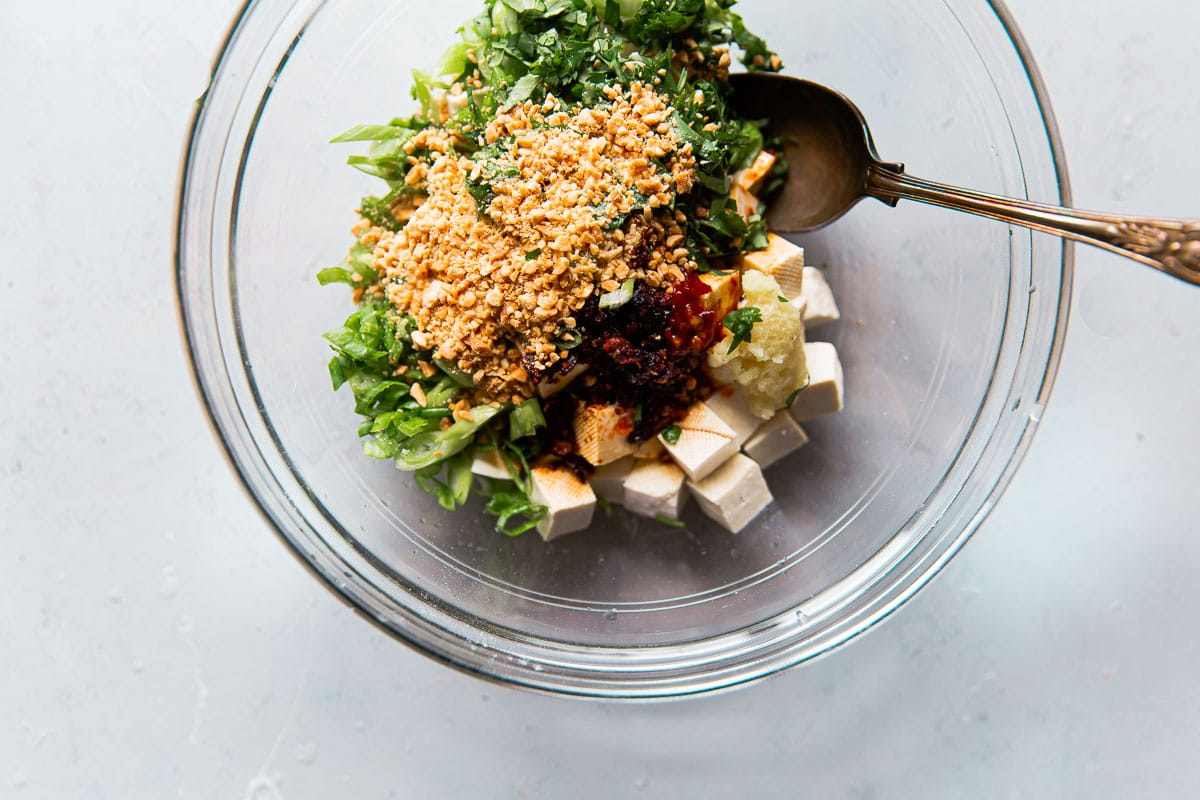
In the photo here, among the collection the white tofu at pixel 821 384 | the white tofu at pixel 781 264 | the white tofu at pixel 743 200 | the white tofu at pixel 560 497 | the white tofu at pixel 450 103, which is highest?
the white tofu at pixel 450 103

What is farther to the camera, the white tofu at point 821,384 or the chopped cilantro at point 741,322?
the white tofu at point 821,384

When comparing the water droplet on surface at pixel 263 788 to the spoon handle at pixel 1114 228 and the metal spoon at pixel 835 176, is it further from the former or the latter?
the spoon handle at pixel 1114 228

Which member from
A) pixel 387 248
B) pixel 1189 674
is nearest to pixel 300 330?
pixel 387 248

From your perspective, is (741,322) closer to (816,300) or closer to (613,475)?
(816,300)

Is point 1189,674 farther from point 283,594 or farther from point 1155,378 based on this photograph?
point 283,594

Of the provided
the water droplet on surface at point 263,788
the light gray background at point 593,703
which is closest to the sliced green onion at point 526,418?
the light gray background at point 593,703

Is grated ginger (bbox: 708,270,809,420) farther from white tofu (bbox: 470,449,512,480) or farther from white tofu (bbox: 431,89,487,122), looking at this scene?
white tofu (bbox: 431,89,487,122)

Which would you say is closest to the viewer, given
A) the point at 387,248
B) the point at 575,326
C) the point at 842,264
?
the point at 575,326
